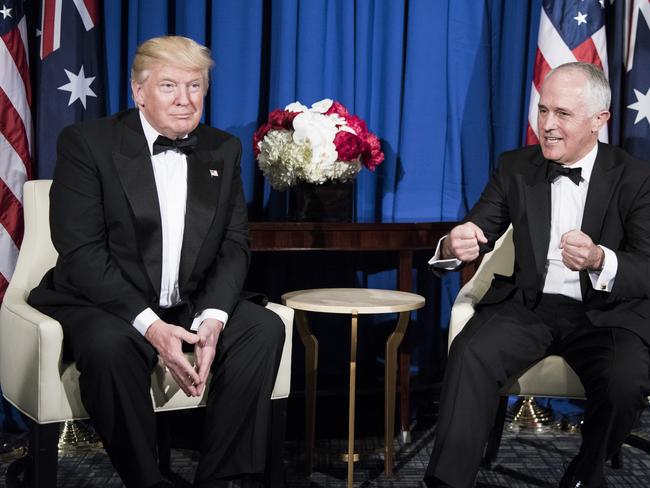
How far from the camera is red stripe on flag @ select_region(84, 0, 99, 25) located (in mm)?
3657

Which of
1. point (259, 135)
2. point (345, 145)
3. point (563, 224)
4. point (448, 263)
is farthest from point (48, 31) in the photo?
point (563, 224)

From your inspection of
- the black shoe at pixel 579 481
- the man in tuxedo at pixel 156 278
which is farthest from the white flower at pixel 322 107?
the black shoe at pixel 579 481

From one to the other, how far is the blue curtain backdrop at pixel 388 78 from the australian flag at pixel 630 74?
0.41m

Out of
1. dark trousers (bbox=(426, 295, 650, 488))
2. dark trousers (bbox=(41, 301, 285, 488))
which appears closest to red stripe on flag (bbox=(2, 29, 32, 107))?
dark trousers (bbox=(41, 301, 285, 488))

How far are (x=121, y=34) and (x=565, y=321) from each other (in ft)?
7.86

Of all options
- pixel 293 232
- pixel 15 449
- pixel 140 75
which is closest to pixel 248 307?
pixel 293 232

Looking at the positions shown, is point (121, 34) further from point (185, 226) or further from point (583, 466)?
point (583, 466)

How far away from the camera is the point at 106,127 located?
9.14ft

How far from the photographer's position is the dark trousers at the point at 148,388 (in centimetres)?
244

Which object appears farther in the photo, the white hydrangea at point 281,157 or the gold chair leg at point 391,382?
the white hydrangea at point 281,157

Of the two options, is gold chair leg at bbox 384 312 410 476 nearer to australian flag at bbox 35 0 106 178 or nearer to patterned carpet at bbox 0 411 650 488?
patterned carpet at bbox 0 411 650 488

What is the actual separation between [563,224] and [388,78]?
1.42 metres

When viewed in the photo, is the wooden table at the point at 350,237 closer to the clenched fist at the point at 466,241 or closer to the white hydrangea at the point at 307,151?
the white hydrangea at the point at 307,151

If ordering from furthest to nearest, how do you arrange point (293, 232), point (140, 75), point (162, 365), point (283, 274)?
point (283, 274), point (293, 232), point (140, 75), point (162, 365)
